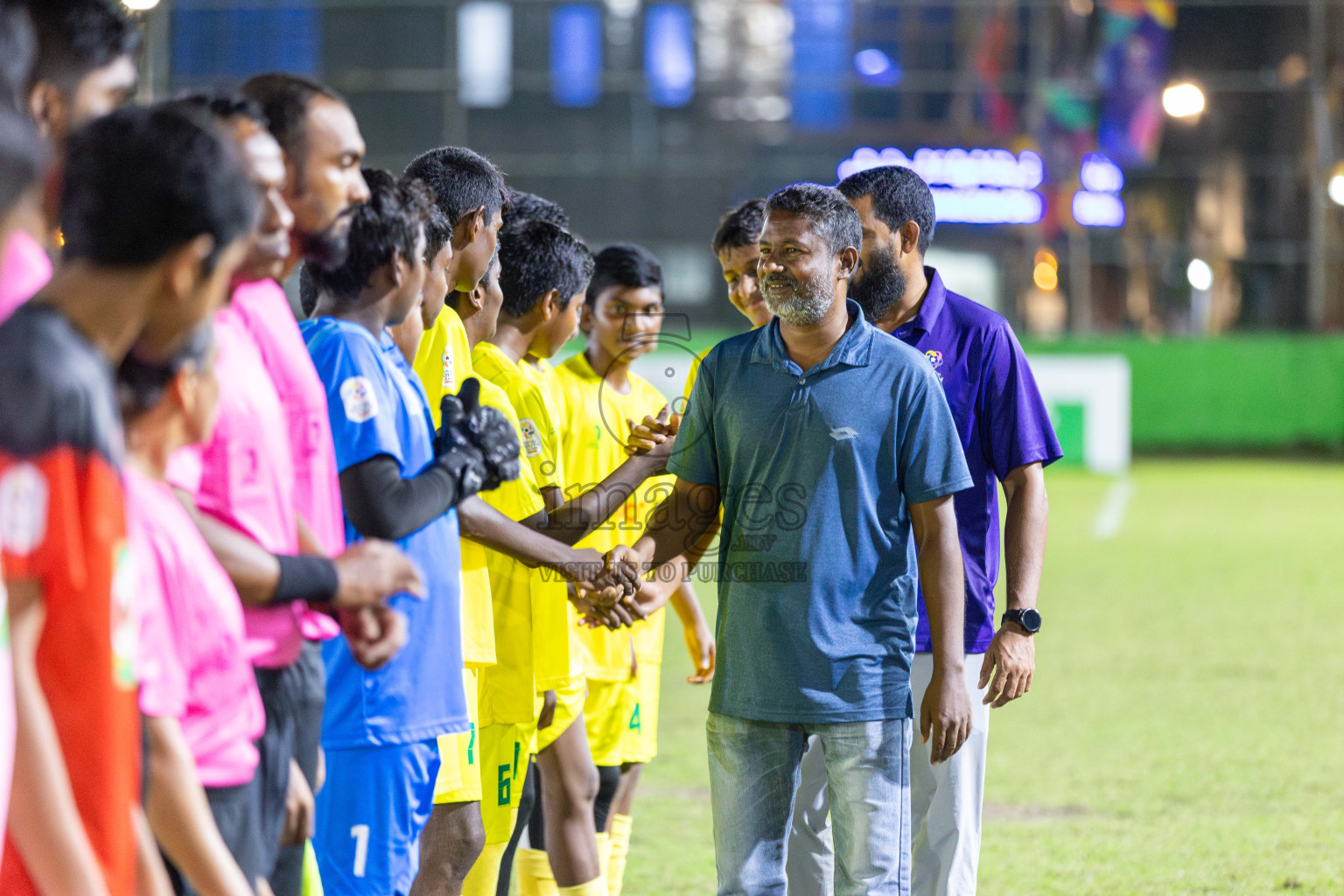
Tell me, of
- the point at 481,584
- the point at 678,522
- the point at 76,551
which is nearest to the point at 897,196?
the point at 678,522

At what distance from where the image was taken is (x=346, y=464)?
120 inches

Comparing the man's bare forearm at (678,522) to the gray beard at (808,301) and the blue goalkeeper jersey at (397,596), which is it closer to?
the gray beard at (808,301)

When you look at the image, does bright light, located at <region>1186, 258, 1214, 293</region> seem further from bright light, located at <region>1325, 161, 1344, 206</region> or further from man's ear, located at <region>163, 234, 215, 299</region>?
man's ear, located at <region>163, 234, 215, 299</region>

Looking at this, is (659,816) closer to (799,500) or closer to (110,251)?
(799,500)

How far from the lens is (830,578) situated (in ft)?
12.5

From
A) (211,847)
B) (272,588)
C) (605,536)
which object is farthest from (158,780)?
(605,536)

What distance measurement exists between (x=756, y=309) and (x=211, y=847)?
366 cm

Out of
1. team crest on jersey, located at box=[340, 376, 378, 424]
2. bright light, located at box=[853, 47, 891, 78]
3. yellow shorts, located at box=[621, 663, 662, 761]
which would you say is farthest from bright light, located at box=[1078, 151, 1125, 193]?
team crest on jersey, located at box=[340, 376, 378, 424]

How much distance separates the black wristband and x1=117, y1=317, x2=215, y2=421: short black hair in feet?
1.28

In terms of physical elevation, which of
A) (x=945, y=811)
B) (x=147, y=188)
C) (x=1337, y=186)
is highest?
(x=1337, y=186)

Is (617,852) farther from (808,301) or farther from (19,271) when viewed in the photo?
(19,271)

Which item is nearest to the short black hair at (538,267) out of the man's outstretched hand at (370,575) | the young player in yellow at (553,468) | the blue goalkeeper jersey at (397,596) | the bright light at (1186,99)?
the young player in yellow at (553,468)

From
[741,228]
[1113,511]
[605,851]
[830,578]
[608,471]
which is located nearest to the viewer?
[830,578]

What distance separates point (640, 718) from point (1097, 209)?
29175 millimetres
